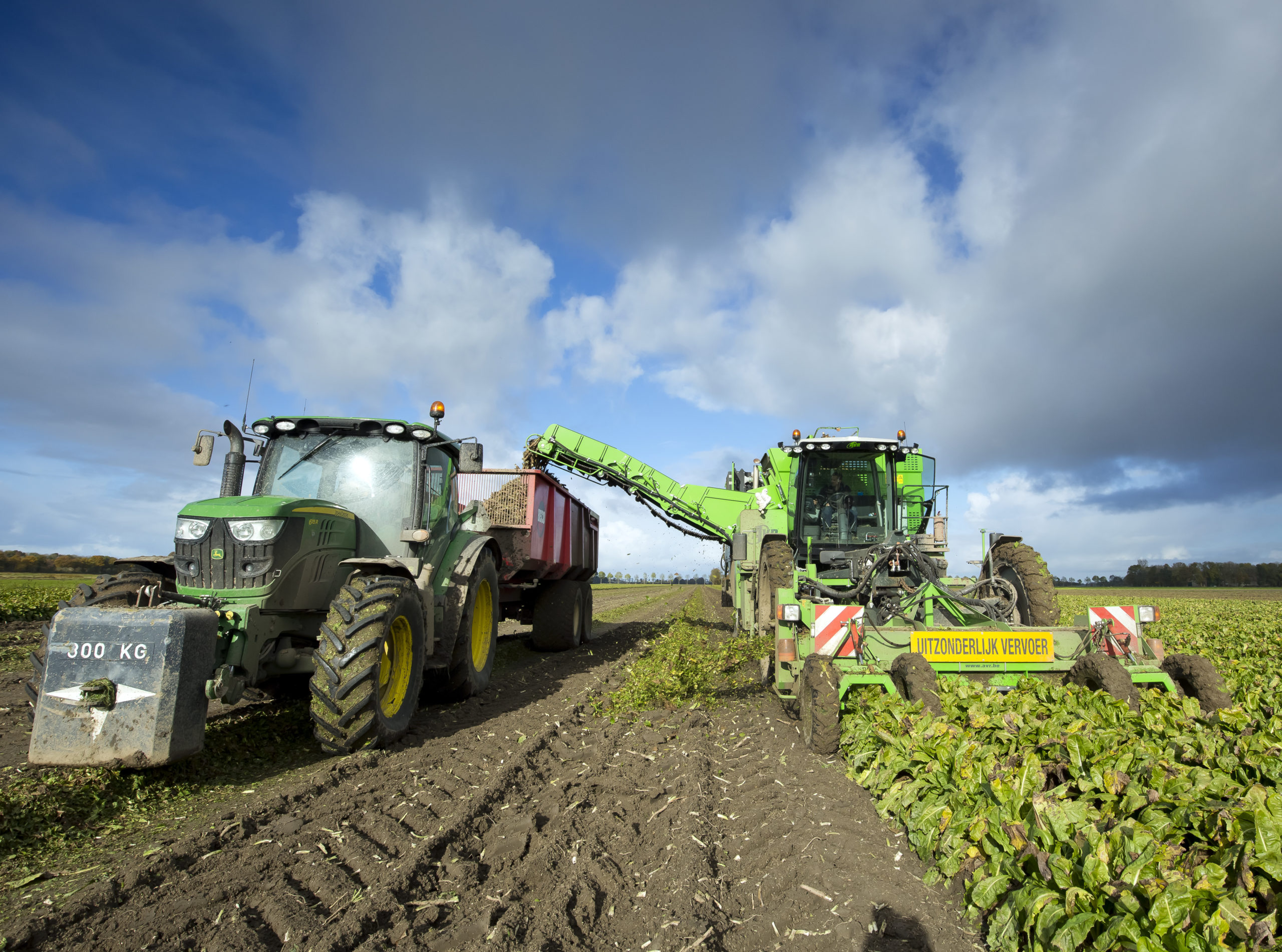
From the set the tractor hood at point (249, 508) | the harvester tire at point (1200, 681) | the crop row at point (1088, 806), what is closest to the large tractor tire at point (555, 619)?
the tractor hood at point (249, 508)

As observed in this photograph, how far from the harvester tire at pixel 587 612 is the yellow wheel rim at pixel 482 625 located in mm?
4336

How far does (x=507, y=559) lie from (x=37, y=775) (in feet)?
15.9

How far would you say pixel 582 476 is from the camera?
13.2 m

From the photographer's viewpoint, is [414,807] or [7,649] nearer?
[414,807]

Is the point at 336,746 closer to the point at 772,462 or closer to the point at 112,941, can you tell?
the point at 112,941

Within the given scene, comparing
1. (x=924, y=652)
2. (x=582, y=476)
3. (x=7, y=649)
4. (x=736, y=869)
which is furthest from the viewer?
(x=582, y=476)

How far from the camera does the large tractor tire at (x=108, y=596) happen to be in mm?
4297

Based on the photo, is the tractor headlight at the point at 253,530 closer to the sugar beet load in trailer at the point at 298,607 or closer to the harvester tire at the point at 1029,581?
the sugar beet load in trailer at the point at 298,607

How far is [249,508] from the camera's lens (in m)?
4.95

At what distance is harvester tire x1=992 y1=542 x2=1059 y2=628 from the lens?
6.74 metres

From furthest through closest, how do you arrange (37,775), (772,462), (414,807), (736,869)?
(772,462), (37,775), (414,807), (736,869)

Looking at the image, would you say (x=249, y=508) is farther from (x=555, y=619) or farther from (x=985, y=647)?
(x=555, y=619)

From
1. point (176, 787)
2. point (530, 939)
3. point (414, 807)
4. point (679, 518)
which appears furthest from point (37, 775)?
point (679, 518)

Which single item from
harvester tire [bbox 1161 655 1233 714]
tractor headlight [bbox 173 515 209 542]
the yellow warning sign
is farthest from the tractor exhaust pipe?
harvester tire [bbox 1161 655 1233 714]
